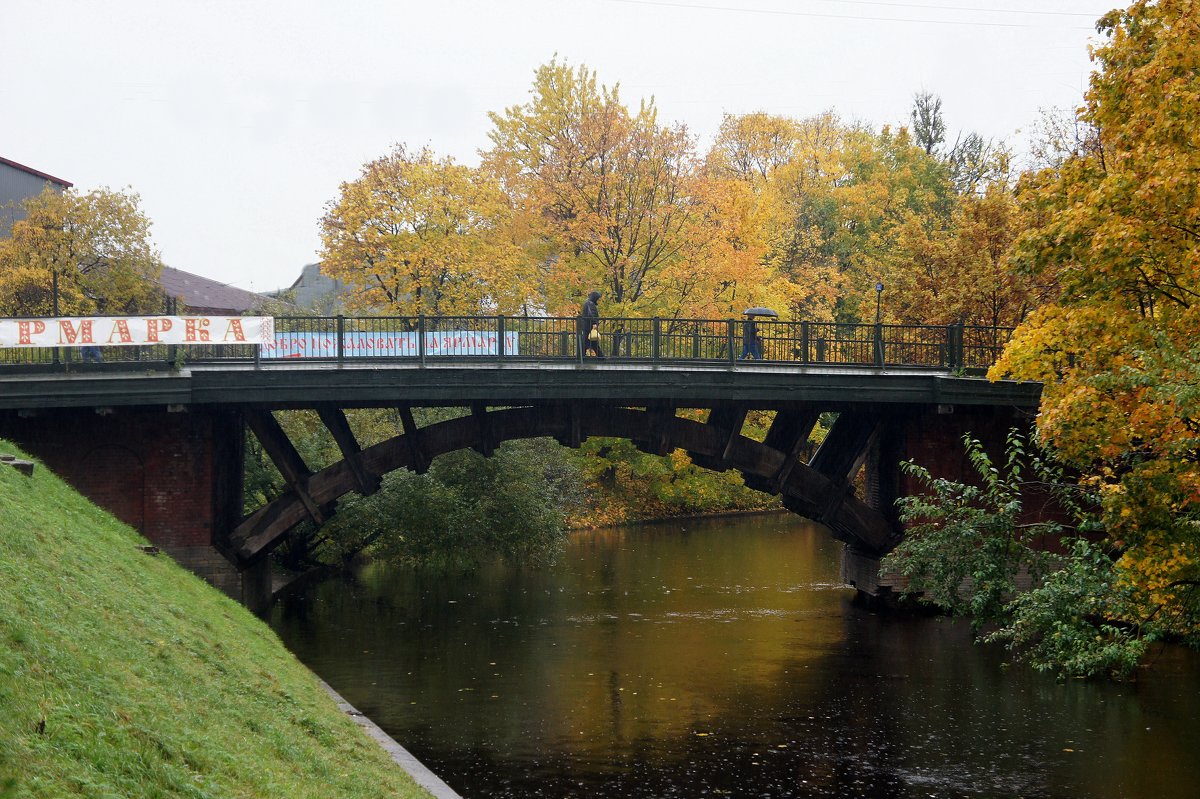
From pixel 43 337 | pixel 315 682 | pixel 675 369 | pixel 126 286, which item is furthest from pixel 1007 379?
pixel 126 286

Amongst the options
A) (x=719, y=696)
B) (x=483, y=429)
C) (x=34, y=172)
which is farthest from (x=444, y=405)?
(x=34, y=172)

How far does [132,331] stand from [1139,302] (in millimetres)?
17279

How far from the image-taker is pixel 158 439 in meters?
22.6

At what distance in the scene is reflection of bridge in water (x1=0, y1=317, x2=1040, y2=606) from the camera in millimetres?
21984

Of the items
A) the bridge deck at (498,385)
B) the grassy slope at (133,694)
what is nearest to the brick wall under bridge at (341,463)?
the bridge deck at (498,385)

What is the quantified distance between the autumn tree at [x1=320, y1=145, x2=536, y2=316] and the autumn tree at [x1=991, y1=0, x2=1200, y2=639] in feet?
78.1

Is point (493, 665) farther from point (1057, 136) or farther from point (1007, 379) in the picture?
point (1057, 136)

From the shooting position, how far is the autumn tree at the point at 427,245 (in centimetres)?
3691

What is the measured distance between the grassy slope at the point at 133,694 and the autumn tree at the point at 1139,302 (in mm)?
8394

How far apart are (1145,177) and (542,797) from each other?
10418mm

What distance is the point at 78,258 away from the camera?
40.1 m

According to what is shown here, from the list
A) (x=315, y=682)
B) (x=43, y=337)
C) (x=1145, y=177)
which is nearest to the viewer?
(x=1145, y=177)

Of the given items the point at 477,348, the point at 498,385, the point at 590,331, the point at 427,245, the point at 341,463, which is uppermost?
the point at 427,245

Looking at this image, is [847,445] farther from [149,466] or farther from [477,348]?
[149,466]
